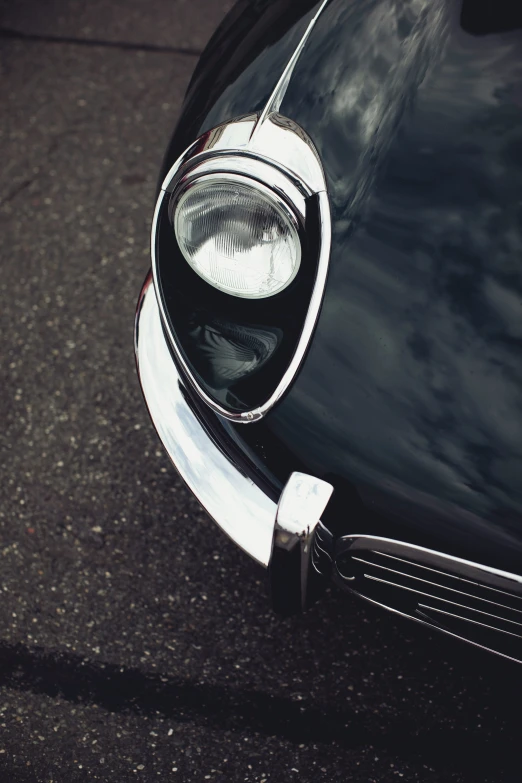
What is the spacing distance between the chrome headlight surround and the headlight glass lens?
2 centimetres

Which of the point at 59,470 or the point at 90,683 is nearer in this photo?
the point at 90,683

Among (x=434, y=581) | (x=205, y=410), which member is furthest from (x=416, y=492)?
(x=205, y=410)

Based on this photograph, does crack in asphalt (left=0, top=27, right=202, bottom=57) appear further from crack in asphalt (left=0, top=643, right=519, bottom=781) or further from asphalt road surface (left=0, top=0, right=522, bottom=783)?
crack in asphalt (left=0, top=643, right=519, bottom=781)

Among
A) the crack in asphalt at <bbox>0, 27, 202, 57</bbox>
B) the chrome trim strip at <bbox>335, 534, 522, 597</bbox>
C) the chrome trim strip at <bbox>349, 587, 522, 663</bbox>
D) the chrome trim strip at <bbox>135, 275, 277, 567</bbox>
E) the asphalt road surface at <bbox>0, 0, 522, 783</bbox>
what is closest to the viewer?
the chrome trim strip at <bbox>335, 534, 522, 597</bbox>

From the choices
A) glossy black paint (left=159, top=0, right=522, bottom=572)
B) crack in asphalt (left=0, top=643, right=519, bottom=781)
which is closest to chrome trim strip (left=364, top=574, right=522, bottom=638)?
glossy black paint (left=159, top=0, right=522, bottom=572)

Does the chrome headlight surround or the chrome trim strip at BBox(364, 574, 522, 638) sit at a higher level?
the chrome headlight surround

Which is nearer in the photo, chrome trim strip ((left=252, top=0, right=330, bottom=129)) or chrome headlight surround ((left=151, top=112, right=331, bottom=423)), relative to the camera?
chrome headlight surround ((left=151, top=112, right=331, bottom=423))

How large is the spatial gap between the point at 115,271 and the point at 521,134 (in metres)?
1.49

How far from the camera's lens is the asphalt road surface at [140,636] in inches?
58.7

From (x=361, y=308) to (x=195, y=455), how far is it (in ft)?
1.40

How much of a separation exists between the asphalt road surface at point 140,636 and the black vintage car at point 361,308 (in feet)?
0.80

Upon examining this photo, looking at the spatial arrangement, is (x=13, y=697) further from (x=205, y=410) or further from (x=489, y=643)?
(x=489, y=643)

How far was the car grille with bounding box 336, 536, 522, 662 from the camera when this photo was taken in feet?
3.67

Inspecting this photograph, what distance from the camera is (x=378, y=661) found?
162cm
